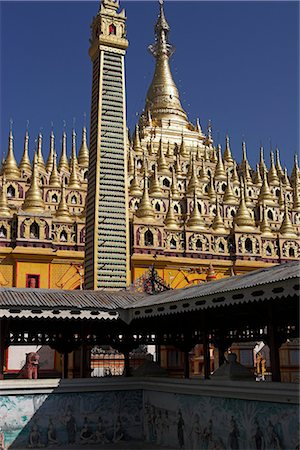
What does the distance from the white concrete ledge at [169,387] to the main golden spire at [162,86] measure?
48.5m

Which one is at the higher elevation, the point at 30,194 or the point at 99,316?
the point at 30,194

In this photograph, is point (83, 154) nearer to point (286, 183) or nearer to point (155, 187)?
point (155, 187)

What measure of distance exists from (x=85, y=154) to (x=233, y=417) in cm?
4288

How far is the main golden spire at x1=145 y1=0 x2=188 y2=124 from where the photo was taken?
64994mm

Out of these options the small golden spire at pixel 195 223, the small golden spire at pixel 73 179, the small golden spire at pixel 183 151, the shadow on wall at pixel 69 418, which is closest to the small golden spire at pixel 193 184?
the small golden spire at pixel 183 151

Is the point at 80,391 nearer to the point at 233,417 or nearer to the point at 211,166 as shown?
the point at 233,417

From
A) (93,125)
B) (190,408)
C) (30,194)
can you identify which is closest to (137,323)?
(190,408)

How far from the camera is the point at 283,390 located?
39.2 feet

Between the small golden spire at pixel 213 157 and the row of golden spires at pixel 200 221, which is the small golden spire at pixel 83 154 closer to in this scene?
the row of golden spires at pixel 200 221

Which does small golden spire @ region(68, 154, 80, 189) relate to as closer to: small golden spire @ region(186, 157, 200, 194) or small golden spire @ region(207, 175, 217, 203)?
small golden spire @ region(186, 157, 200, 194)

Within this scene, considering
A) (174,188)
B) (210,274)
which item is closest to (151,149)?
(174,188)

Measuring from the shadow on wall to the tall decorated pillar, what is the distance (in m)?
8.55

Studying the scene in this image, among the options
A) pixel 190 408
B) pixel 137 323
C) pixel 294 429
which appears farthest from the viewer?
pixel 137 323

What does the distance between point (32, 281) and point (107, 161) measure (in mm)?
9825
